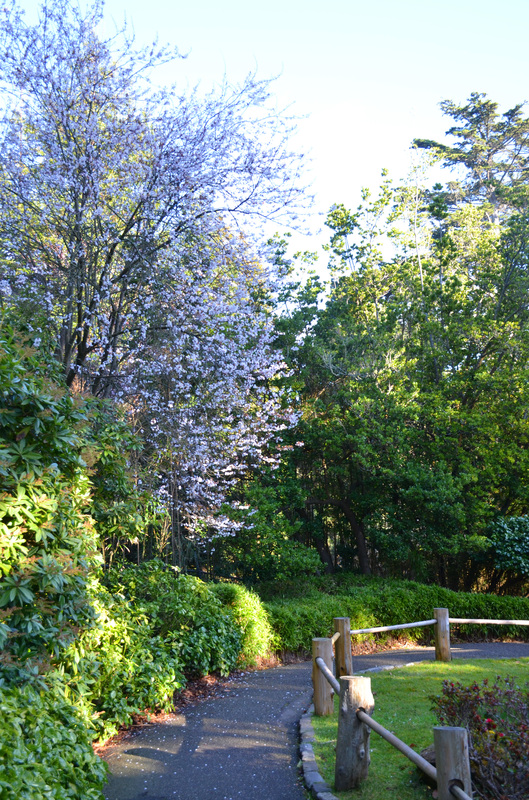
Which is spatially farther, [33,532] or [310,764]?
[310,764]

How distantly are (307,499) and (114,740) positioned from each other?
30.8ft

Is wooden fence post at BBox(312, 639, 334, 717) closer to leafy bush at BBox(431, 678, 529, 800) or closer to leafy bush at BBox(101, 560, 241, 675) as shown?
leafy bush at BBox(431, 678, 529, 800)

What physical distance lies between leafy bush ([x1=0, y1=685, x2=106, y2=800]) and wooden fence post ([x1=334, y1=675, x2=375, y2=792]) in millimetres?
1668

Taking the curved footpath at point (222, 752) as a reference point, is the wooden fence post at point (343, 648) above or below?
above

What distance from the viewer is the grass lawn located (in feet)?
14.2

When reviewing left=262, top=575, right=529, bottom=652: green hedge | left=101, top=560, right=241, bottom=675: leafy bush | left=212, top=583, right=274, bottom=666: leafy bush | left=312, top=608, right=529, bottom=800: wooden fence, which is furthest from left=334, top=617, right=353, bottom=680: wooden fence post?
left=262, top=575, right=529, bottom=652: green hedge

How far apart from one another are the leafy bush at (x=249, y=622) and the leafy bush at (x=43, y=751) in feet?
14.9

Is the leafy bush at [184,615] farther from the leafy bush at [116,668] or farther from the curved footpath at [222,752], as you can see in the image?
the curved footpath at [222,752]

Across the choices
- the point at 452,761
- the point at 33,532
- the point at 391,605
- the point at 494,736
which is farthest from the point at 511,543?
the point at 33,532

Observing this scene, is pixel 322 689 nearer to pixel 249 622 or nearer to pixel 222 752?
pixel 222 752

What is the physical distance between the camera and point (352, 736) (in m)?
4.34

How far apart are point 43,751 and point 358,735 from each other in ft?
7.02

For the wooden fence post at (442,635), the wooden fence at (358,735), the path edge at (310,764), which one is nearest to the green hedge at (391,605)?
the wooden fence post at (442,635)

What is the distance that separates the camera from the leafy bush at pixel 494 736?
3.67 metres
